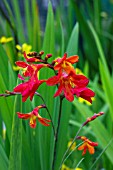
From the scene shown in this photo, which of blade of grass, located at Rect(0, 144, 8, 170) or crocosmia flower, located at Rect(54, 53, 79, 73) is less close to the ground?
crocosmia flower, located at Rect(54, 53, 79, 73)

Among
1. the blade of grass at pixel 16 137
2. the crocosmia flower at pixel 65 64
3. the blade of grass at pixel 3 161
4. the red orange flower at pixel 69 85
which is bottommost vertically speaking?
the blade of grass at pixel 3 161

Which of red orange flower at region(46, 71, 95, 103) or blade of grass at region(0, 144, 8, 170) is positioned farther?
blade of grass at region(0, 144, 8, 170)

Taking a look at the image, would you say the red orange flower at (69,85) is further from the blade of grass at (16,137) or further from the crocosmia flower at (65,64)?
the blade of grass at (16,137)

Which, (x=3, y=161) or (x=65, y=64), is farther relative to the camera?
(x=3, y=161)

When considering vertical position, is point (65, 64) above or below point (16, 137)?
above

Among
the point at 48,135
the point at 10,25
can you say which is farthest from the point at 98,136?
the point at 10,25

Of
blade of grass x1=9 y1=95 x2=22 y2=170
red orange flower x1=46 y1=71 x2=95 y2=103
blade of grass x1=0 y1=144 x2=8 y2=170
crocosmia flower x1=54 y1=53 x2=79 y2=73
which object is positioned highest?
crocosmia flower x1=54 y1=53 x2=79 y2=73

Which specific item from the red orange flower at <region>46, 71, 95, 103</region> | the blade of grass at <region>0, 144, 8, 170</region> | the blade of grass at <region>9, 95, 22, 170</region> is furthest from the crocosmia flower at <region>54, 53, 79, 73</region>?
the blade of grass at <region>0, 144, 8, 170</region>

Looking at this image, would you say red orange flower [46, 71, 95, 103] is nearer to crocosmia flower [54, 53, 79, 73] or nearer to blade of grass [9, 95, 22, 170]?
crocosmia flower [54, 53, 79, 73]

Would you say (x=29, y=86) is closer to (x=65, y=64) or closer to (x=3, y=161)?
(x=65, y=64)

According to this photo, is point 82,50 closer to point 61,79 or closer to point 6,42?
point 6,42

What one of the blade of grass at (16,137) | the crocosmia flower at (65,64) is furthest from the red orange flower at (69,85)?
the blade of grass at (16,137)

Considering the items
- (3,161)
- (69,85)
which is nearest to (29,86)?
(69,85)
